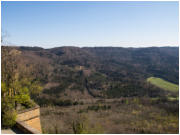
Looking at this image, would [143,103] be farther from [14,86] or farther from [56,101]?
[14,86]

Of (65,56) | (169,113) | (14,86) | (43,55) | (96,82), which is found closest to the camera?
(14,86)

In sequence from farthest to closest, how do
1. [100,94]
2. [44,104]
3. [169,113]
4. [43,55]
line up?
[43,55]
[100,94]
[44,104]
[169,113]

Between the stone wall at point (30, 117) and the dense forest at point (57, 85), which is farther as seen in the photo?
the dense forest at point (57, 85)

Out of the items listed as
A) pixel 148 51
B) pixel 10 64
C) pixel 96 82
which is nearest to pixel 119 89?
pixel 96 82

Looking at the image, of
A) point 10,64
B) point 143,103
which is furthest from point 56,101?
point 10,64

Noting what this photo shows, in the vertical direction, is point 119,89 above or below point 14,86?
below

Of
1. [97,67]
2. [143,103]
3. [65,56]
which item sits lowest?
[143,103]

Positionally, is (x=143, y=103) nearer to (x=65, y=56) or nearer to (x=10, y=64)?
(x=10, y=64)

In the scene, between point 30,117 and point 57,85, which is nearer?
point 30,117

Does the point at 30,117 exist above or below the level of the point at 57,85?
above

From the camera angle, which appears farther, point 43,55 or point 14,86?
point 43,55

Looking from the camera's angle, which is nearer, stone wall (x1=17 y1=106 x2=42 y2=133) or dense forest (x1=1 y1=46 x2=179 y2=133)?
stone wall (x1=17 y1=106 x2=42 y2=133)
